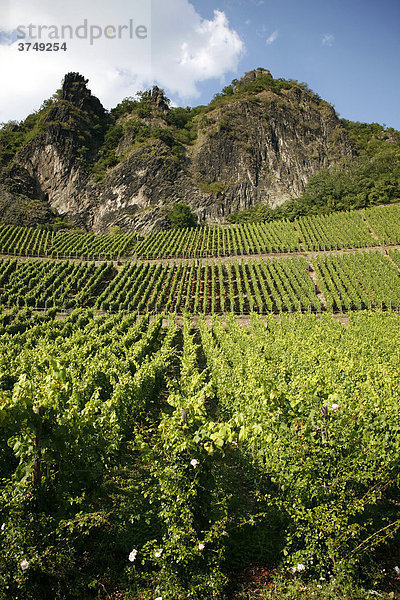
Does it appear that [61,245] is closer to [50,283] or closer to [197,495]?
[50,283]

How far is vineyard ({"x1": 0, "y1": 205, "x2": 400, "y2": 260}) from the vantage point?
138 feet

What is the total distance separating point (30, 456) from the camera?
13.1 ft

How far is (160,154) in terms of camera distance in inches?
2766

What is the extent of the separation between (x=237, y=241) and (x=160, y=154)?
115 feet

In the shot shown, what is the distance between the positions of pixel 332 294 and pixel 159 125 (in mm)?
71675

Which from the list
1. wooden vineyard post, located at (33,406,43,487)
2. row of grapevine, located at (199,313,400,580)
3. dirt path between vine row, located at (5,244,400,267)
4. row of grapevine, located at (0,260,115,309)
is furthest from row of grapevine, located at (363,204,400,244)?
wooden vineyard post, located at (33,406,43,487)

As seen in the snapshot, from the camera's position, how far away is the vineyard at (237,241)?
4200cm

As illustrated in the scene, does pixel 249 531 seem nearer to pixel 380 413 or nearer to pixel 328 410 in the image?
pixel 328 410

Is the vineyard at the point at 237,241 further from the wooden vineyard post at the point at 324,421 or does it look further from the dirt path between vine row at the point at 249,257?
the wooden vineyard post at the point at 324,421

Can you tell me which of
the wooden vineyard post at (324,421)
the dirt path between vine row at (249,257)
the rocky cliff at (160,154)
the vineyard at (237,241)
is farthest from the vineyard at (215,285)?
the rocky cliff at (160,154)

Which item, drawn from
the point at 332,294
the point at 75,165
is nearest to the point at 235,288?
the point at 332,294

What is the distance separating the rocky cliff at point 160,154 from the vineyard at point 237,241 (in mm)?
14971

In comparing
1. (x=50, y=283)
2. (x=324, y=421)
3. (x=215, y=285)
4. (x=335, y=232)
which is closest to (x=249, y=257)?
(x=215, y=285)

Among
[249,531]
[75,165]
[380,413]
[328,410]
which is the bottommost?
[249,531]
